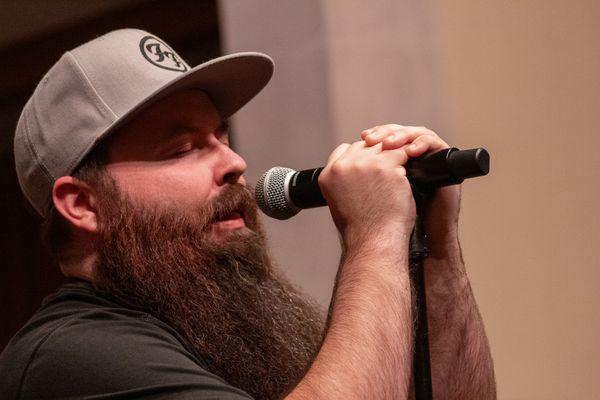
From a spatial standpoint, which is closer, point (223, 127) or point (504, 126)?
point (223, 127)

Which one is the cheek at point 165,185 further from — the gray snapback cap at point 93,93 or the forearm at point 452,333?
the forearm at point 452,333

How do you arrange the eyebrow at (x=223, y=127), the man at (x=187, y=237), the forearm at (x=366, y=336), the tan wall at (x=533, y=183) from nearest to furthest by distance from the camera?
the forearm at (x=366, y=336) < the man at (x=187, y=237) < the eyebrow at (x=223, y=127) < the tan wall at (x=533, y=183)

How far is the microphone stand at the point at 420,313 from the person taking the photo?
1134 mm

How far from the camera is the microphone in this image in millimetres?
1103

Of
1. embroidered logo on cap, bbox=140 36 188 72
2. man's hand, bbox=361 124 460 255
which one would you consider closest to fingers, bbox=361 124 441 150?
man's hand, bbox=361 124 460 255

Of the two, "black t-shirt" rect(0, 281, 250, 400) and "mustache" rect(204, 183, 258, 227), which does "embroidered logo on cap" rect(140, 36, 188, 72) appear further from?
"black t-shirt" rect(0, 281, 250, 400)

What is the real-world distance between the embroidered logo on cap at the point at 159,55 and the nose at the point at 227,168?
15 centimetres

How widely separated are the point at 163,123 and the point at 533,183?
857mm

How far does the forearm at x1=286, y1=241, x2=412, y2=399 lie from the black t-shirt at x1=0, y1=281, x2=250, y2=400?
0.34 ft

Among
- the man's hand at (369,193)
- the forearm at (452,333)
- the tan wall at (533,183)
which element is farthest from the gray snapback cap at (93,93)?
the tan wall at (533,183)

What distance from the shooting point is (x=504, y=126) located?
1.98 metres

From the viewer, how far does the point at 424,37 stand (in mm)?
1983

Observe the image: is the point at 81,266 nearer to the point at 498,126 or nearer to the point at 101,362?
the point at 101,362

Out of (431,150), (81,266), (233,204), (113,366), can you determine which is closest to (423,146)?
(431,150)
